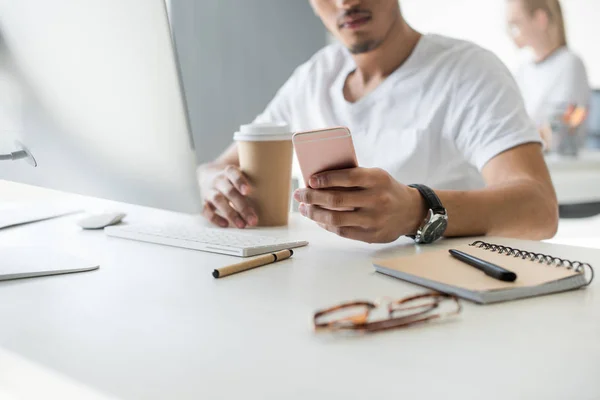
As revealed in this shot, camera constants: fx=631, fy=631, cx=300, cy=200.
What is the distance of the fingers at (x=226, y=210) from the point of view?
3.52ft

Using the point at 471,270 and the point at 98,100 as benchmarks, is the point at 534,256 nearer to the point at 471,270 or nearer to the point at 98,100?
the point at 471,270

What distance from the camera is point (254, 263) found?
756 millimetres

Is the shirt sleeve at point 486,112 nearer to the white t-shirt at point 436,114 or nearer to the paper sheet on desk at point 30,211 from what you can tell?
the white t-shirt at point 436,114

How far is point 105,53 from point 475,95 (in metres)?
0.84

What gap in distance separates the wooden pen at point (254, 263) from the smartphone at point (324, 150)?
0.10 m

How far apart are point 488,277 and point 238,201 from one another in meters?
0.52

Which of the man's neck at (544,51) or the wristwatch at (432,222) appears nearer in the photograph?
the wristwatch at (432,222)

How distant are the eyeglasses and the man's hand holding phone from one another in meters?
0.24

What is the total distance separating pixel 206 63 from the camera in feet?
9.78

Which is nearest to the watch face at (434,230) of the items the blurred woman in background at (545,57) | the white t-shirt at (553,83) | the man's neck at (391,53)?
the man's neck at (391,53)

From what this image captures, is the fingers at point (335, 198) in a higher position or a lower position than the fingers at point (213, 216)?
higher

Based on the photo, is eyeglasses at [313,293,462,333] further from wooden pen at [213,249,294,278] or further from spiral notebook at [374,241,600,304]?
wooden pen at [213,249,294,278]

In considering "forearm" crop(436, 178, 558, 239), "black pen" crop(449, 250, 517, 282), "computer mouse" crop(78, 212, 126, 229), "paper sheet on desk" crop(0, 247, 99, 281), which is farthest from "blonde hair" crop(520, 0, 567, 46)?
"paper sheet on desk" crop(0, 247, 99, 281)

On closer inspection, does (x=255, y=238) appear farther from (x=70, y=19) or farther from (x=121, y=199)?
(x=70, y=19)
